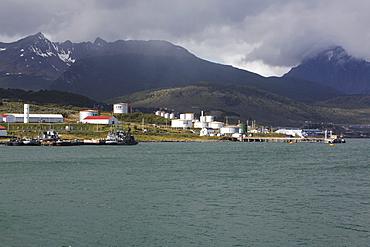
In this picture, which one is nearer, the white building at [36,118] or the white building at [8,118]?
the white building at [8,118]

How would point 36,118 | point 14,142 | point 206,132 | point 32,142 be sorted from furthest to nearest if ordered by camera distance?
point 206,132
point 36,118
point 32,142
point 14,142

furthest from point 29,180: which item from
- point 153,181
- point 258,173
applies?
point 258,173

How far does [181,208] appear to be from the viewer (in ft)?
121

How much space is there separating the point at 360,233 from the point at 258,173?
3239cm

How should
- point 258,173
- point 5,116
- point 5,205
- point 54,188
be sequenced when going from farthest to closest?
point 5,116 < point 258,173 < point 54,188 < point 5,205

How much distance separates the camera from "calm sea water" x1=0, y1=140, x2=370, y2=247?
94.6ft

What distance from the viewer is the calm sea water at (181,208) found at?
94.6 feet

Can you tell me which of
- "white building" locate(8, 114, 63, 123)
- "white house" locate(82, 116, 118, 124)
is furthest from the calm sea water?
Result: "white house" locate(82, 116, 118, 124)

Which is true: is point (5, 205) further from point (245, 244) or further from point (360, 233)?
point (360, 233)

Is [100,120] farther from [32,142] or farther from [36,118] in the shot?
[32,142]

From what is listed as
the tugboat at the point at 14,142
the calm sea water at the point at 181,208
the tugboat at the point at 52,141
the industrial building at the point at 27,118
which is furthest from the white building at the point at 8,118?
the calm sea water at the point at 181,208

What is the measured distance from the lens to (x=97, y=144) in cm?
12962

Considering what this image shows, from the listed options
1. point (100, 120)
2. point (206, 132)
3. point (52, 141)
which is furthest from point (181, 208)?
point (206, 132)

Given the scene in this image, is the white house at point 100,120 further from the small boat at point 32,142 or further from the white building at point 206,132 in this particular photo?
the small boat at point 32,142
